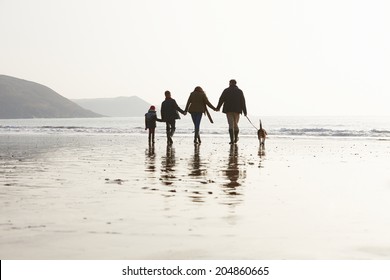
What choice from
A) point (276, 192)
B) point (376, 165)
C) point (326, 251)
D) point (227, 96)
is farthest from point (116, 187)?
point (227, 96)

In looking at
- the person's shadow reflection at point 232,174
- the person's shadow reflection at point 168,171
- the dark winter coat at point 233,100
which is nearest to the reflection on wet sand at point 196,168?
the person's shadow reflection at point 168,171

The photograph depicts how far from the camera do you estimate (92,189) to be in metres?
7.90

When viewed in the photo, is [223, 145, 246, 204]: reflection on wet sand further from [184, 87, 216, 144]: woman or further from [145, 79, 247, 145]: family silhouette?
[184, 87, 216, 144]: woman

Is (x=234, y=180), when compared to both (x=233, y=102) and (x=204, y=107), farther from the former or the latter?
(x=204, y=107)

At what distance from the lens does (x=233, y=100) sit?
20672 mm

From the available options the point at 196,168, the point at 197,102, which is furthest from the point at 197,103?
the point at 196,168

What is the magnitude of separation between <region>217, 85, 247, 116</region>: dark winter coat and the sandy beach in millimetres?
10304

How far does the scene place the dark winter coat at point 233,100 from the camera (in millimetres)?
20656

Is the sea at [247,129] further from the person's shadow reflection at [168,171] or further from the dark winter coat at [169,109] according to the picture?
the person's shadow reflection at [168,171]

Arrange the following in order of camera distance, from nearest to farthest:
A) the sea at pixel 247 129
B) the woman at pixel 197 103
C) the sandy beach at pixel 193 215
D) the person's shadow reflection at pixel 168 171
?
the sandy beach at pixel 193 215 → the person's shadow reflection at pixel 168 171 → the woman at pixel 197 103 → the sea at pixel 247 129

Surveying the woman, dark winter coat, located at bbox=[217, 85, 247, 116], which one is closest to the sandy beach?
dark winter coat, located at bbox=[217, 85, 247, 116]

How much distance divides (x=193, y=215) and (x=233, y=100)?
15.1 meters

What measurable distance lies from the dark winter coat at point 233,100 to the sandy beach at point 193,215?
10.3 meters
